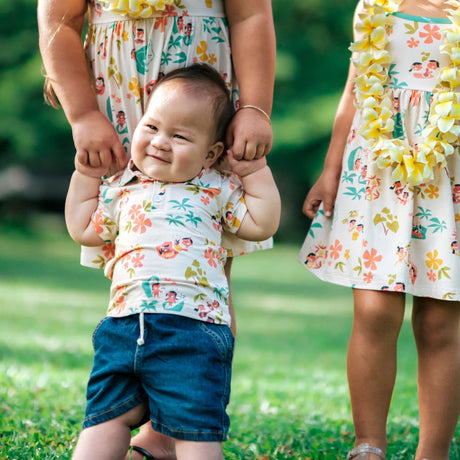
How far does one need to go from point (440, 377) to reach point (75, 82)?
1591mm

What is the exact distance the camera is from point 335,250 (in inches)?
111

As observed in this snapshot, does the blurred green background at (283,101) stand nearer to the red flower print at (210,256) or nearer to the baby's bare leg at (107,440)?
the red flower print at (210,256)

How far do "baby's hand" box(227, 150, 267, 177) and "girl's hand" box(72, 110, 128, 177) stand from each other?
348 millimetres

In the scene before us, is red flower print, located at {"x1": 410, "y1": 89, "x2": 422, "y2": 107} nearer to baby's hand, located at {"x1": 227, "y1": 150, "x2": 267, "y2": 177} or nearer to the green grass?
baby's hand, located at {"x1": 227, "y1": 150, "x2": 267, "y2": 177}

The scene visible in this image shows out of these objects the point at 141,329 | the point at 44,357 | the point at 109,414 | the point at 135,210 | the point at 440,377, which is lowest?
the point at 44,357

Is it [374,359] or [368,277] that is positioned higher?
[368,277]

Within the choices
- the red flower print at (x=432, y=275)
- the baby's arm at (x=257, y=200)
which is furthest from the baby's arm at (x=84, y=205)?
the red flower print at (x=432, y=275)

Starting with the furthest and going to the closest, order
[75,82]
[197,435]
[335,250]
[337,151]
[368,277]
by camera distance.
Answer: [337,151]
[335,250]
[368,277]
[75,82]
[197,435]

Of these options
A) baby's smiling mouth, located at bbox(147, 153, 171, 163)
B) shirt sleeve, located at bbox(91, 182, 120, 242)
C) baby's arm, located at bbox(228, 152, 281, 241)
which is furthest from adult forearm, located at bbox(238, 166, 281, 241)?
shirt sleeve, located at bbox(91, 182, 120, 242)

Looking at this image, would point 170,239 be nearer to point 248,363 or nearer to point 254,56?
point 254,56

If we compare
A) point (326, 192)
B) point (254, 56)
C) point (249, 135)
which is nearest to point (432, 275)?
point (326, 192)

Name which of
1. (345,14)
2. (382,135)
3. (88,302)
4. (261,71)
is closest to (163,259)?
(261,71)

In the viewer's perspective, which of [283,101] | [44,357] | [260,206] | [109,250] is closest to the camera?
[260,206]

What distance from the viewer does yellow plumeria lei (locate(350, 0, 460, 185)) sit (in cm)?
265
